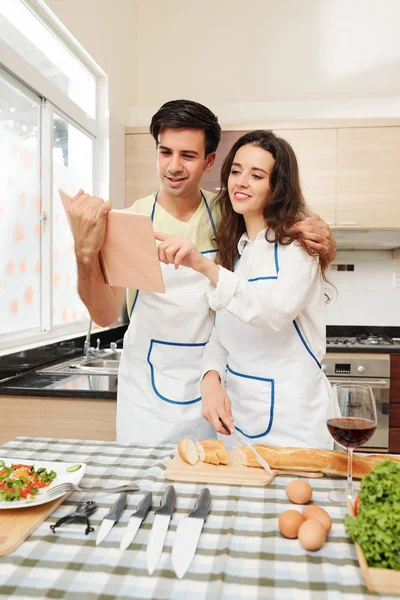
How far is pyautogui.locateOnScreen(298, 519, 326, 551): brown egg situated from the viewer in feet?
2.49

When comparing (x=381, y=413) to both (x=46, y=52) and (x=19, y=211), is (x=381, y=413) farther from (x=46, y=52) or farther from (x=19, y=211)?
(x=46, y=52)

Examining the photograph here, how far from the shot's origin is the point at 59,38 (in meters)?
2.76

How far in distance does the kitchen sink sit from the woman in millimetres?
1072

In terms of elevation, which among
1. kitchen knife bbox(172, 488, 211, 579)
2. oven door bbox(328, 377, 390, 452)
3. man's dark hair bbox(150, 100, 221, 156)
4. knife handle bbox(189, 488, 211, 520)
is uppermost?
man's dark hair bbox(150, 100, 221, 156)

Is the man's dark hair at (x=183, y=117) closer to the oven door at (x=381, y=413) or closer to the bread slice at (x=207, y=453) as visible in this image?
the bread slice at (x=207, y=453)

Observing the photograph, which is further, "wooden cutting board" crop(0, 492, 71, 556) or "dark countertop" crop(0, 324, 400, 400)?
"dark countertop" crop(0, 324, 400, 400)

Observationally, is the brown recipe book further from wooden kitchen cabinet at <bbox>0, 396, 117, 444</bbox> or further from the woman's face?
wooden kitchen cabinet at <bbox>0, 396, 117, 444</bbox>

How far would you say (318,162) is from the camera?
11.6 ft

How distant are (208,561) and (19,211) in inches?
82.5

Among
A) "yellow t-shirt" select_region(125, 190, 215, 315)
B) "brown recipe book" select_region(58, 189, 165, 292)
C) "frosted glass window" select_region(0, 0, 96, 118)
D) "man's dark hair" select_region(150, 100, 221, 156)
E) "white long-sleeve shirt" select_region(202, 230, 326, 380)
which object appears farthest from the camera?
"frosted glass window" select_region(0, 0, 96, 118)

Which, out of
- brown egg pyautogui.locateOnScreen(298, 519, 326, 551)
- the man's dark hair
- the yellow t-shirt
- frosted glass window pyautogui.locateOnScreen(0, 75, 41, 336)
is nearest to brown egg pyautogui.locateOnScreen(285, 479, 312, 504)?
brown egg pyautogui.locateOnScreen(298, 519, 326, 551)

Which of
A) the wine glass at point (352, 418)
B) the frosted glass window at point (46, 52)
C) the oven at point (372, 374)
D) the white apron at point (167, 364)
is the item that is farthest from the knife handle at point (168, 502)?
the oven at point (372, 374)

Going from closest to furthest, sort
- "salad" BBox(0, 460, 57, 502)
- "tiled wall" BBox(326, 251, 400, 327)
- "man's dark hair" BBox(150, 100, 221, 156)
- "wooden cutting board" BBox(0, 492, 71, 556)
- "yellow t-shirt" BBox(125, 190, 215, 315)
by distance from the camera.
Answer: "wooden cutting board" BBox(0, 492, 71, 556) → "salad" BBox(0, 460, 57, 502) → "man's dark hair" BBox(150, 100, 221, 156) → "yellow t-shirt" BBox(125, 190, 215, 315) → "tiled wall" BBox(326, 251, 400, 327)

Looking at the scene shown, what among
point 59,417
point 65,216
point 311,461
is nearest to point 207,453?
point 311,461
